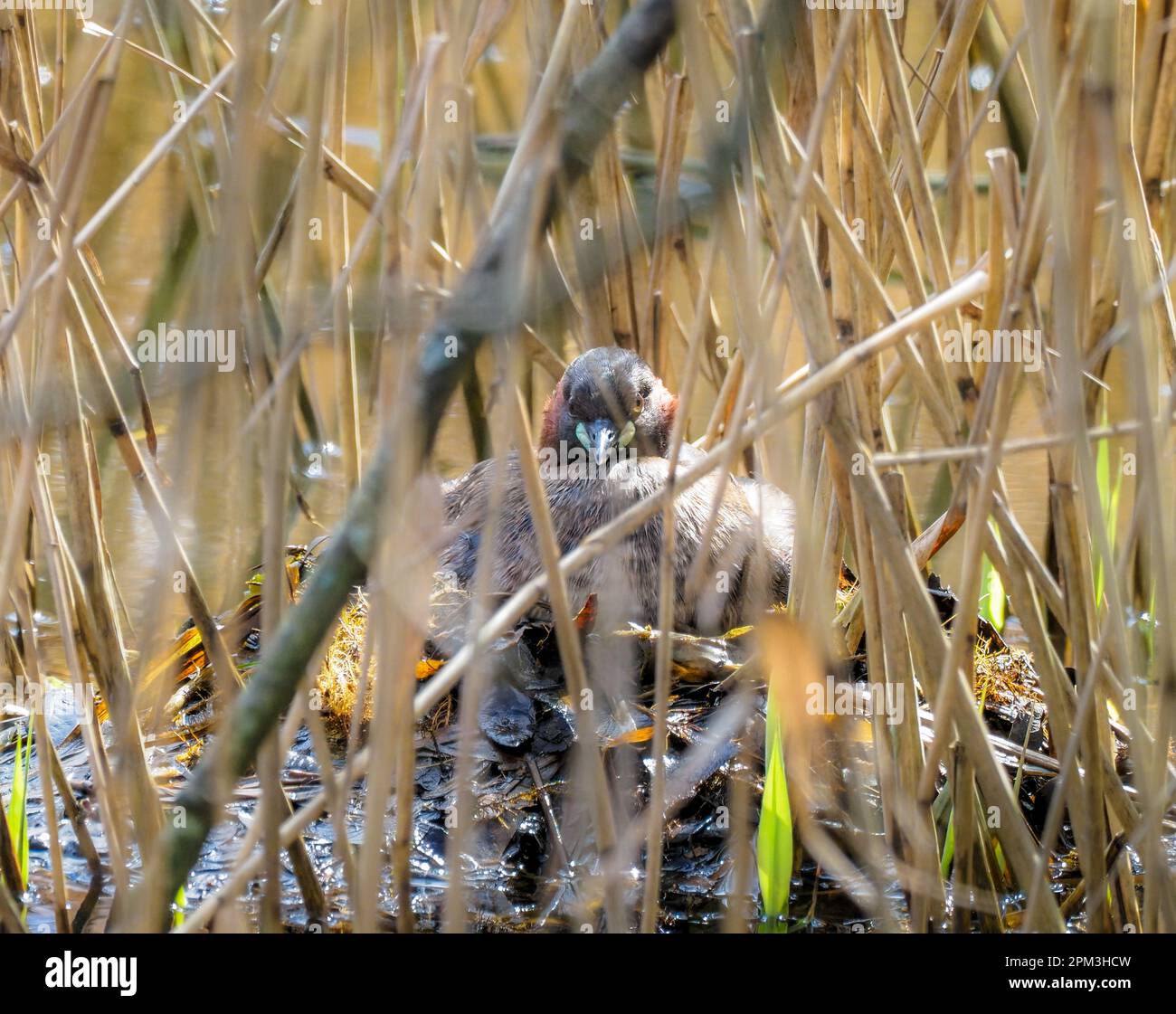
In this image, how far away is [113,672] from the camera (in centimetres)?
196

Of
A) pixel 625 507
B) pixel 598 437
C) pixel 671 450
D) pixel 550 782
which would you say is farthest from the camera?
pixel 625 507

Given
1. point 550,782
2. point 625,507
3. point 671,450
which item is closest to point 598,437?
point 625,507

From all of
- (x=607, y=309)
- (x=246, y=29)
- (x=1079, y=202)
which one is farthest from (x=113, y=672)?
(x=607, y=309)

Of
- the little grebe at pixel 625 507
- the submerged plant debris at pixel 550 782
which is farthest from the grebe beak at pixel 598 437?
the submerged plant debris at pixel 550 782

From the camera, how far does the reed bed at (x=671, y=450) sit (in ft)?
4.32

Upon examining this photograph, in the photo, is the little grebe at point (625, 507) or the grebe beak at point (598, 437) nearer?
the little grebe at point (625, 507)

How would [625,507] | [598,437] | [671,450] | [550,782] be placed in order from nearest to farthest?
[671,450]
[550,782]
[598,437]
[625,507]

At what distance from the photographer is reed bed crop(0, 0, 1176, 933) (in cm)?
132

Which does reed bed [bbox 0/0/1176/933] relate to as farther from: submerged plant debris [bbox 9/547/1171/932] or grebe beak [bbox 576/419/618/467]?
grebe beak [bbox 576/419/618/467]

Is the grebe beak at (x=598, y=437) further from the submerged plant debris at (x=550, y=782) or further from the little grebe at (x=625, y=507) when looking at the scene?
the submerged plant debris at (x=550, y=782)

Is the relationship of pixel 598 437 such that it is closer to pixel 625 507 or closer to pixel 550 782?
pixel 625 507

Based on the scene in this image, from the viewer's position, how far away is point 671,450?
155cm

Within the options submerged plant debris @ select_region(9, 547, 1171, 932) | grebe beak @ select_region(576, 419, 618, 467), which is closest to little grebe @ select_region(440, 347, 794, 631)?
grebe beak @ select_region(576, 419, 618, 467)
